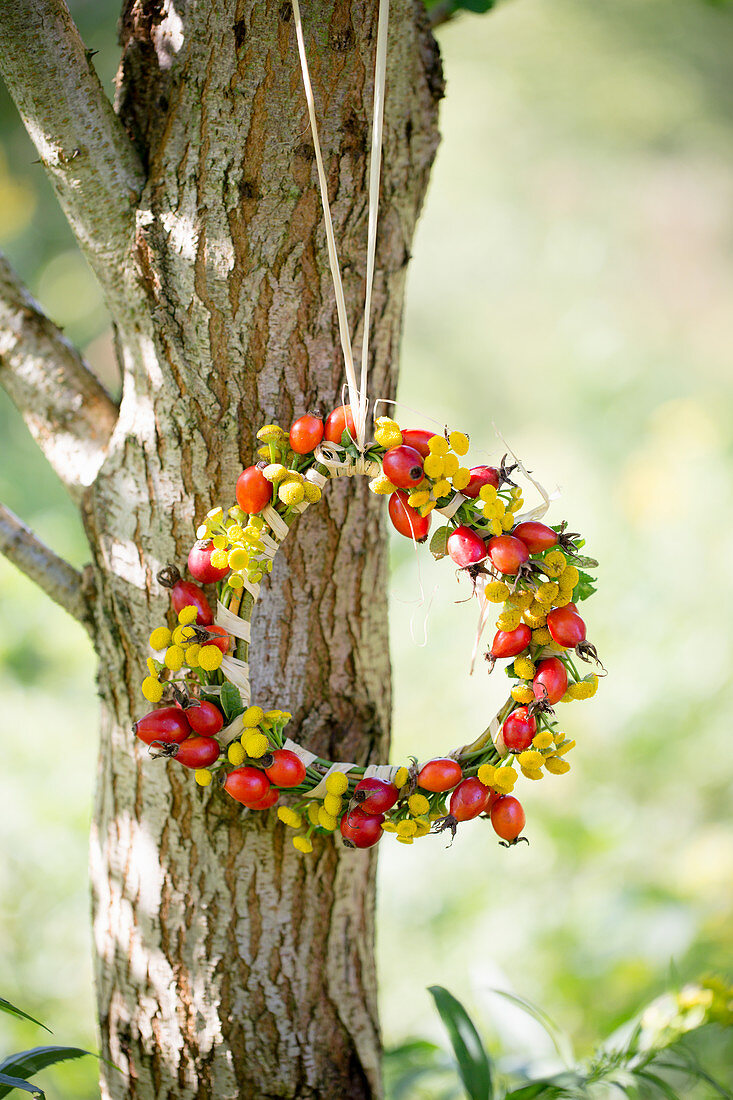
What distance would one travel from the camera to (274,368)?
80cm

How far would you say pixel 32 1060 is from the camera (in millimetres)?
755

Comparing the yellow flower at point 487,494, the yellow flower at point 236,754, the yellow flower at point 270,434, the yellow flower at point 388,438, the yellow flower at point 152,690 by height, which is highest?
the yellow flower at point 270,434

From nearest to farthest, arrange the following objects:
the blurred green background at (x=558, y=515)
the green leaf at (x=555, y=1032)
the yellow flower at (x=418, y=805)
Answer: the yellow flower at (x=418, y=805), the green leaf at (x=555, y=1032), the blurred green background at (x=558, y=515)

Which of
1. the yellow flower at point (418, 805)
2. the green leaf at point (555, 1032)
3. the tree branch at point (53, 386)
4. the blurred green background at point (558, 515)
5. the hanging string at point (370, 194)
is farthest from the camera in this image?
the blurred green background at point (558, 515)

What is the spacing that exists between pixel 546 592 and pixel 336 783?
255mm

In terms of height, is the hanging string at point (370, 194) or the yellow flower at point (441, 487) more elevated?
the hanging string at point (370, 194)

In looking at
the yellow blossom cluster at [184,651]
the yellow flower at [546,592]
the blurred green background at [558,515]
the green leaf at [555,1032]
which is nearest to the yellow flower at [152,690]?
the yellow blossom cluster at [184,651]

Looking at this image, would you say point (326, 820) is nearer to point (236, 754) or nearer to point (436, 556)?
point (236, 754)

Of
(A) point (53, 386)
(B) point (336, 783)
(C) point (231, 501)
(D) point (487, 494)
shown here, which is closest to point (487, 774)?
(B) point (336, 783)

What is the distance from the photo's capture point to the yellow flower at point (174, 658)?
0.72 metres

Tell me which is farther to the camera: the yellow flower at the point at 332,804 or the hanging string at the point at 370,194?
the yellow flower at the point at 332,804

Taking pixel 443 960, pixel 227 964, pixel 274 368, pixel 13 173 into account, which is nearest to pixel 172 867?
pixel 227 964

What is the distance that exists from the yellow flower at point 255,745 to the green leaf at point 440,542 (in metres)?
0.22

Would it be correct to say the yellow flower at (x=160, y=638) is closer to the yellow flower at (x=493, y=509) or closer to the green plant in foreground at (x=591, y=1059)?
the yellow flower at (x=493, y=509)
